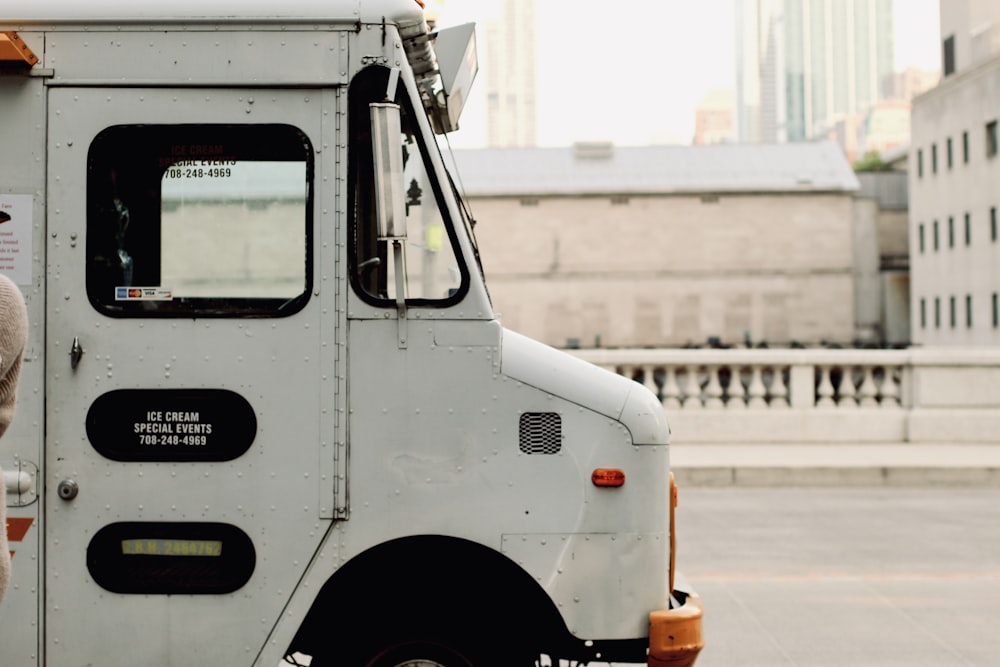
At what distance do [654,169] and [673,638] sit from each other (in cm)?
6850

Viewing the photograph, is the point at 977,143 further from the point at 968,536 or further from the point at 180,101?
the point at 180,101

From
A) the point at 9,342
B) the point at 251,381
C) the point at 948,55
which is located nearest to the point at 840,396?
the point at 251,381

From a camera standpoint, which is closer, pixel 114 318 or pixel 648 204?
pixel 114 318

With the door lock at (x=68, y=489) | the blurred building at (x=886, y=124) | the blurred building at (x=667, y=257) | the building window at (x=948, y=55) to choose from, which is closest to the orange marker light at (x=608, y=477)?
the door lock at (x=68, y=489)

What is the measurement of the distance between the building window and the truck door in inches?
2815

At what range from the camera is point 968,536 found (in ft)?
33.5

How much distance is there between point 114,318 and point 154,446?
0.50 m

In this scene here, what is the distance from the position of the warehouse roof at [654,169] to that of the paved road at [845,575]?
57.2 meters

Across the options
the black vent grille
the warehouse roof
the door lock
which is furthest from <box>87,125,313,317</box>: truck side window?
the warehouse roof

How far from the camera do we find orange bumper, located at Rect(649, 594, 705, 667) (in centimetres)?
414

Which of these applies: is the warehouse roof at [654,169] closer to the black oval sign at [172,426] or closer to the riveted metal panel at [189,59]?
the riveted metal panel at [189,59]

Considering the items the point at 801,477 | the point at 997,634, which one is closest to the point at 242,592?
the point at 997,634

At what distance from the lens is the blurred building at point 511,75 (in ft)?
553

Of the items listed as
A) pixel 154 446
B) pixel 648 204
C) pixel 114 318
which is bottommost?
pixel 154 446
